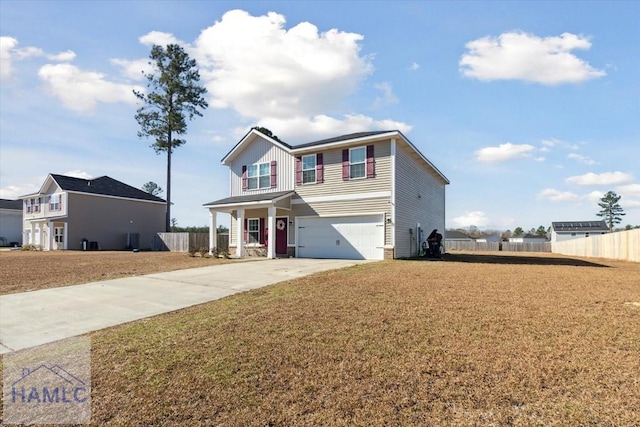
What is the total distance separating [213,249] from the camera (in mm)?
19125

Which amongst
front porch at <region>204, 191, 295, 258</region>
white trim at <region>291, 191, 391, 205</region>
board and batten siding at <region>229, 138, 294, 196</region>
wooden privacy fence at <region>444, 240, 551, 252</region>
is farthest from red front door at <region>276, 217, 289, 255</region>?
wooden privacy fence at <region>444, 240, 551, 252</region>

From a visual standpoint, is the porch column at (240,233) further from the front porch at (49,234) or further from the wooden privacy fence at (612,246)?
the front porch at (49,234)

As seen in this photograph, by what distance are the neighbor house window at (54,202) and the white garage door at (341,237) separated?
26285 millimetres

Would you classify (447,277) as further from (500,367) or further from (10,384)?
(10,384)

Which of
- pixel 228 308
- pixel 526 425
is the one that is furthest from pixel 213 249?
pixel 526 425

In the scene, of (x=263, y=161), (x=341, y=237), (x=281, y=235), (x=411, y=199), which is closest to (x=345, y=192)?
(x=341, y=237)

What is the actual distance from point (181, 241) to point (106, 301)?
81.1 feet

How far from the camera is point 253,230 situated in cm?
2100

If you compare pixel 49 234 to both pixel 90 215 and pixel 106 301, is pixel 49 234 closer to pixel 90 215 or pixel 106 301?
pixel 90 215

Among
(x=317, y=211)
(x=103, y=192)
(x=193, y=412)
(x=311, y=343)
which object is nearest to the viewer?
(x=193, y=412)

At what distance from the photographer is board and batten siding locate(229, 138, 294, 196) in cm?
2020

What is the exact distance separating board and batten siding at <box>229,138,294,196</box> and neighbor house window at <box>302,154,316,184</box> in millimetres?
779

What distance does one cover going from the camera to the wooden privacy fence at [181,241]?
2975cm

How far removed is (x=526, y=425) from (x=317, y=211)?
15.9m
